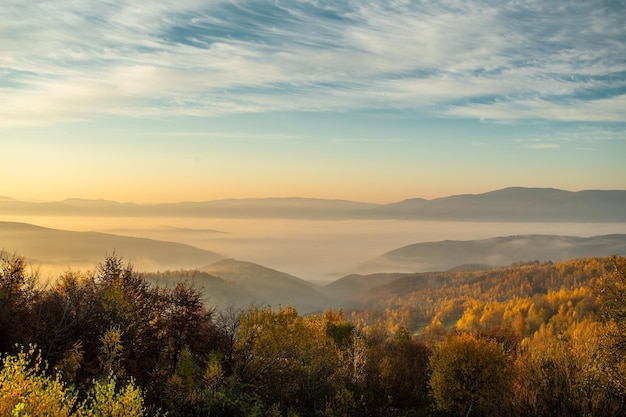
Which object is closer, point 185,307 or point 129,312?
point 129,312

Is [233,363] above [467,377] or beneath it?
above

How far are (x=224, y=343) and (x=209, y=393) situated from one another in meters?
14.8

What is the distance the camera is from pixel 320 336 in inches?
2948

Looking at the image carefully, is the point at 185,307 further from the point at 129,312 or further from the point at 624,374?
the point at 624,374

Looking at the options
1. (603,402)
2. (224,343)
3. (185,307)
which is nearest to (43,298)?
(185,307)

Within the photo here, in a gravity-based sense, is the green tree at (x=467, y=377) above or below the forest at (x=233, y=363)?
below

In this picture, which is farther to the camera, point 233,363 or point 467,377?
point 467,377

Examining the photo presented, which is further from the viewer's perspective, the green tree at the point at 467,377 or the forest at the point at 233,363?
the green tree at the point at 467,377

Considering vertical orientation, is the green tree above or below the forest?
below

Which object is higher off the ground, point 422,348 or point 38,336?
point 38,336

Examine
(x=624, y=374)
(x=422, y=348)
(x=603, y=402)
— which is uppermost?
(x=624, y=374)

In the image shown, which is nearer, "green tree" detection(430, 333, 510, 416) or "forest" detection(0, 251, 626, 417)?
"forest" detection(0, 251, 626, 417)

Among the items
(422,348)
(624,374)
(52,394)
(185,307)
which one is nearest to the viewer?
(52,394)

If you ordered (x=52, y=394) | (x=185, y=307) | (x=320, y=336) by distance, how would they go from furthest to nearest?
(x=320, y=336) → (x=185, y=307) → (x=52, y=394)
